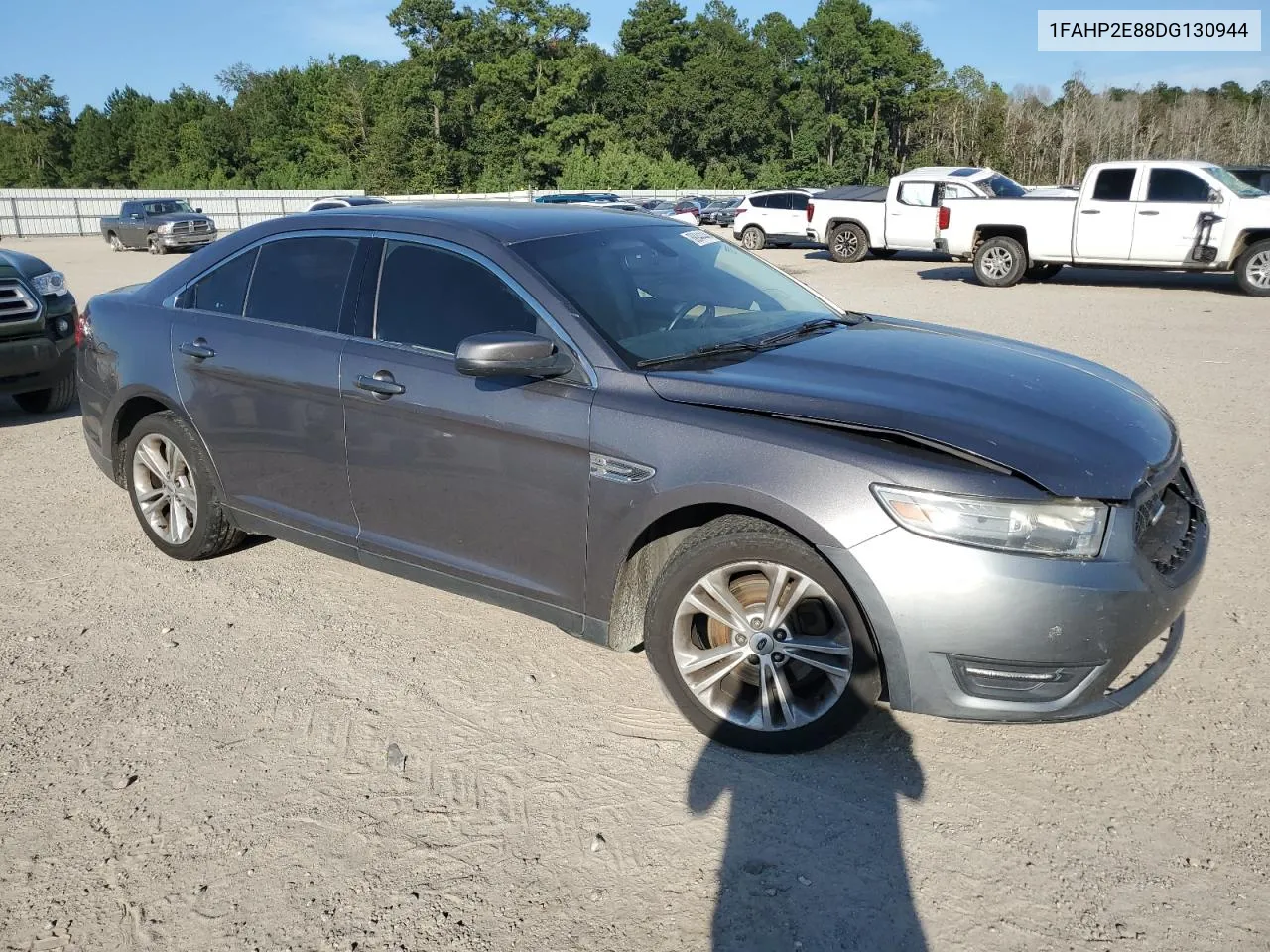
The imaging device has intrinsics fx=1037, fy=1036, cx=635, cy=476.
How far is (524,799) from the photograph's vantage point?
3.15 m

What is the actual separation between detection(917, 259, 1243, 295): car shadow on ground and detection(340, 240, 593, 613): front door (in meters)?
15.6

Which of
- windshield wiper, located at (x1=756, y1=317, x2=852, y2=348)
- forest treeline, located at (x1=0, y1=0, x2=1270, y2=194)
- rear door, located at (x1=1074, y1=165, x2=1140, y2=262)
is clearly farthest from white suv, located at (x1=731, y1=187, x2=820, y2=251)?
forest treeline, located at (x1=0, y1=0, x2=1270, y2=194)

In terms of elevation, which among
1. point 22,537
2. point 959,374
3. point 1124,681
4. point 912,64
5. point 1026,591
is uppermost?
point 912,64

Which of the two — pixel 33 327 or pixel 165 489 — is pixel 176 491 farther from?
pixel 33 327

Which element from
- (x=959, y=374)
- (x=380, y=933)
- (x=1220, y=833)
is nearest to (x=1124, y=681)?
(x=1220, y=833)

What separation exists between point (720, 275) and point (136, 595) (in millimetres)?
3021

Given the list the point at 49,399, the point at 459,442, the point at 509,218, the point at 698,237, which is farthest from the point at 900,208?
the point at 459,442

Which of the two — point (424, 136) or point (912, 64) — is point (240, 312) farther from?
point (912, 64)

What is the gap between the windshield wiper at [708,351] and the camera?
361 centimetres

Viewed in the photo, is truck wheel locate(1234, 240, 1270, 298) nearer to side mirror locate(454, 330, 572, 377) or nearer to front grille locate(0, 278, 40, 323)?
side mirror locate(454, 330, 572, 377)

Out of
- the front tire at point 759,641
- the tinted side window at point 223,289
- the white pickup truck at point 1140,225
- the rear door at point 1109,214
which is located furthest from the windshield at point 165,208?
the front tire at point 759,641

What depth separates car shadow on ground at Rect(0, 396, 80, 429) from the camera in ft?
28.1

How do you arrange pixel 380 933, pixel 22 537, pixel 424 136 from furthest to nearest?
1. pixel 424 136
2. pixel 22 537
3. pixel 380 933

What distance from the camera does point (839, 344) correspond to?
3.96 m
